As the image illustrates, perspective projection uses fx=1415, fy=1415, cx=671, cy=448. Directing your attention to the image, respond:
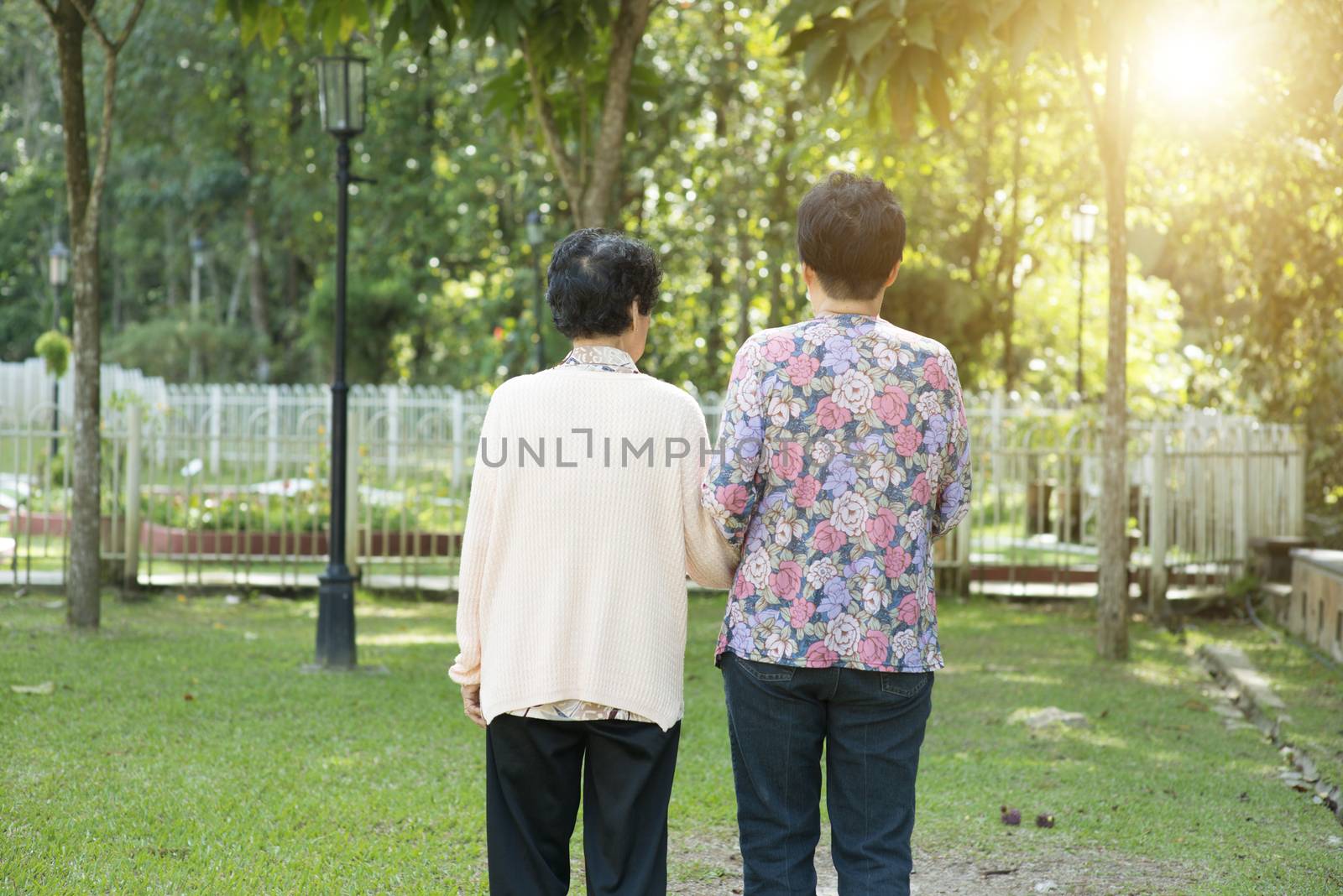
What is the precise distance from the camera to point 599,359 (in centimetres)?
295

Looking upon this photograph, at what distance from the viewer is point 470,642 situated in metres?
2.99

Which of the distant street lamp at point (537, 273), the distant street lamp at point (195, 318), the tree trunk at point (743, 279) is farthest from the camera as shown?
the distant street lamp at point (195, 318)

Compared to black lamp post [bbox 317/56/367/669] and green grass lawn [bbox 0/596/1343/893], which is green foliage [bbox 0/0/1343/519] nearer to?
black lamp post [bbox 317/56/367/669]

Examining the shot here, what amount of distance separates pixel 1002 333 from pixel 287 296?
21727mm

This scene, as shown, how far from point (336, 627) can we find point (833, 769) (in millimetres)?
5638

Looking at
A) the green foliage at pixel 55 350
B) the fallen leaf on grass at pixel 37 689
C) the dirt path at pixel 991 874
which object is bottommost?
the dirt path at pixel 991 874

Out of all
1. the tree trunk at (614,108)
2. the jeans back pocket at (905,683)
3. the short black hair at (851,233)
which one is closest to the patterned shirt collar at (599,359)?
the short black hair at (851,233)

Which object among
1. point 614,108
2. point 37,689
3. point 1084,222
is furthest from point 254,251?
point 37,689

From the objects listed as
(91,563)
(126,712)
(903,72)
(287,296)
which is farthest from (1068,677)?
(287,296)

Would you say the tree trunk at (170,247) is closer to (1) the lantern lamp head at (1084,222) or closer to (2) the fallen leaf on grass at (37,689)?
(1) the lantern lamp head at (1084,222)

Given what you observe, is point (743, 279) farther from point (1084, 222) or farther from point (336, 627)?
point (336, 627)

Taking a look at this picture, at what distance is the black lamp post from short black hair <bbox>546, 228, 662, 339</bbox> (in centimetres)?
540

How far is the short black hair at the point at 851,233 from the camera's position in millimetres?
2908

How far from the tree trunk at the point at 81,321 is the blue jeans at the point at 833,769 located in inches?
268
